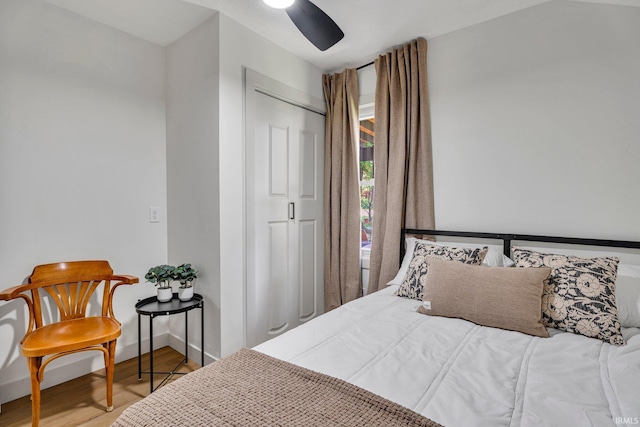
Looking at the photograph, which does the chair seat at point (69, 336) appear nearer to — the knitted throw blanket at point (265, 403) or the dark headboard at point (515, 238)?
the knitted throw blanket at point (265, 403)

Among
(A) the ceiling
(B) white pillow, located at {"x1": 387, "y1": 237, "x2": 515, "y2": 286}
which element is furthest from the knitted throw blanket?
(A) the ceiling

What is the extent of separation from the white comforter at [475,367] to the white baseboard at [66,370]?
1512 millimetres

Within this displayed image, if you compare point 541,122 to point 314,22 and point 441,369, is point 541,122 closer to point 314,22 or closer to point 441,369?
point 314,22

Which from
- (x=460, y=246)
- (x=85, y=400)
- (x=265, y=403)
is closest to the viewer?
(x=265, y=403)

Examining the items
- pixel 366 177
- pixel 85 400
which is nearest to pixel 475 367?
pixel 366 177

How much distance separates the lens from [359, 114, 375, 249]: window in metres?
2.89

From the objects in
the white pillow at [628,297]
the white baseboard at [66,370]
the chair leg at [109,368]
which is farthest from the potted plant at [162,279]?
the white pillow at [628,297]

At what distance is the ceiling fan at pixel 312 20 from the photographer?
1321 millimetres

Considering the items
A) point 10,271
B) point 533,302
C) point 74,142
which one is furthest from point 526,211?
point 10,271

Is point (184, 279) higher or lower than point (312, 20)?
lower

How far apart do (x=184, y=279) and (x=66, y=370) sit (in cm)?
96

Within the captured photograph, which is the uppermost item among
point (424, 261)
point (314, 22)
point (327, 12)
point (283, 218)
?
point (327, 12)

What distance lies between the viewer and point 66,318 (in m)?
1.96

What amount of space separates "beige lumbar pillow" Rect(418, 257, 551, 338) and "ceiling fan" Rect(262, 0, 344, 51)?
132cm
